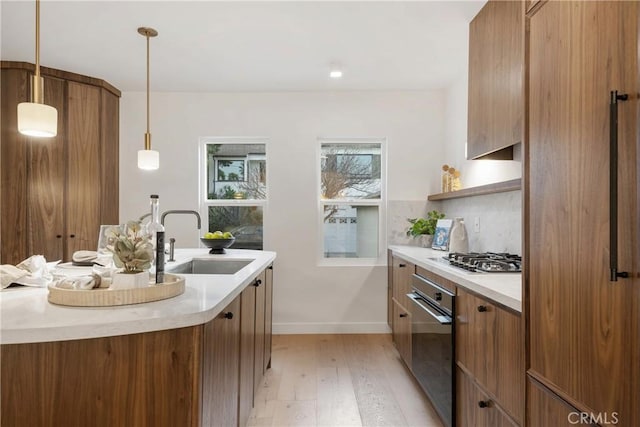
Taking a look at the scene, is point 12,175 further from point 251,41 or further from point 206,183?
point 251,41

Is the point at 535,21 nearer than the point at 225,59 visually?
Yes

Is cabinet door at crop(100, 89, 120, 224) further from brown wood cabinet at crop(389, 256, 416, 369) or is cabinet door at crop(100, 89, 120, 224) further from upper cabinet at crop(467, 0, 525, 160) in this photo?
upper cabinet at crop(467, 0, 525, 160)

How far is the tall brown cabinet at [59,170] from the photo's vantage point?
11.0ft

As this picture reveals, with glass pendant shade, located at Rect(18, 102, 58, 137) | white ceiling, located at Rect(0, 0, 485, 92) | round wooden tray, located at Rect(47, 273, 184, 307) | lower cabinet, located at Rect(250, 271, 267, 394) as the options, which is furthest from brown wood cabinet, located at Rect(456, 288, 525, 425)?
glass pendant shade, located at Rect(18, 102, 58, 137)

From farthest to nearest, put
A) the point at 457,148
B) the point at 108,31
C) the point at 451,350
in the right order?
the point at 457,148
the point at 108,31
the point at 451,350

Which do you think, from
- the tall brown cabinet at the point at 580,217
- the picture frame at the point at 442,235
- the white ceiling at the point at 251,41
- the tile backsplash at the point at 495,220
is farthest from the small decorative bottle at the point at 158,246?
the picture frame at the point at 442,235

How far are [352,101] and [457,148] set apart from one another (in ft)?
3.89

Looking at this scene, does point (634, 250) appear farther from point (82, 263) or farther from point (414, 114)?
point (414, 114)

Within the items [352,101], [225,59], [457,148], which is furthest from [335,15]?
[457,148]

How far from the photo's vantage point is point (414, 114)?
3.98m

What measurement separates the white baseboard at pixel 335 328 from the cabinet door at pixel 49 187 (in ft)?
7.33

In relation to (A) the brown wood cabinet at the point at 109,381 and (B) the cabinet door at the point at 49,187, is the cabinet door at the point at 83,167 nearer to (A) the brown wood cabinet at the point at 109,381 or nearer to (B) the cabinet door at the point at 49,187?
(B) the cabinet door at the point at 49,187

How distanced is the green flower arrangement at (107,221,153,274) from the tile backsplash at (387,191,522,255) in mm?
2112

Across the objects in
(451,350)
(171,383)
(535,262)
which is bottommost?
(451,350)
